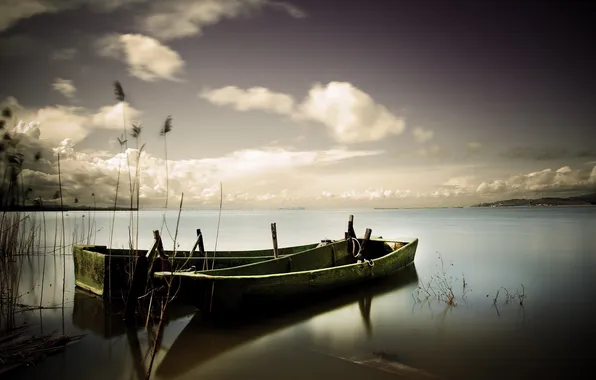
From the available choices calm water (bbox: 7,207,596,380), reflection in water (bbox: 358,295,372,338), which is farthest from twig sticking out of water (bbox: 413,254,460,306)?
reflection in water (bbox: 358,295,372,338)

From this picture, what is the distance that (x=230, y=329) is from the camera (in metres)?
7.27

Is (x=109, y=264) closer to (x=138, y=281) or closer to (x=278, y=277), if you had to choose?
(x=138, y=281)

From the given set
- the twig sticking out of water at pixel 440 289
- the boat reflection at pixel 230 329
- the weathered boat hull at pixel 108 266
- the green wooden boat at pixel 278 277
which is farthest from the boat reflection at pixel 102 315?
the twig sticking out of water at pixel 440 289

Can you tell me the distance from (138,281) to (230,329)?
2.15 meters

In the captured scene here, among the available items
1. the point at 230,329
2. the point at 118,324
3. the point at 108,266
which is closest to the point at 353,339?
the point at 230,329

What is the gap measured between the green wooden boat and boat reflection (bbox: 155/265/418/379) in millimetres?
454

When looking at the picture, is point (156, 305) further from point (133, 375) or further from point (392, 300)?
point (392, 300)

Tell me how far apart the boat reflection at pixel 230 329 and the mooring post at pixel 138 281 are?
4.17 feet

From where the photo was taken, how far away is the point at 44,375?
5.51 m

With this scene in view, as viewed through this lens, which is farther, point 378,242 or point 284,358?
point 378,242

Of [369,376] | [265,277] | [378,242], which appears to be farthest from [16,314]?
[378,242]

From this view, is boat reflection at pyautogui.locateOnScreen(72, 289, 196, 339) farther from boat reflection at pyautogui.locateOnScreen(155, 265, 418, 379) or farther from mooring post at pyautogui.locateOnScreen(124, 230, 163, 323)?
boat reflection at pyautogui.locateOnScreen(155, 265, 418, 379)

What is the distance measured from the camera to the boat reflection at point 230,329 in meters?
6.11

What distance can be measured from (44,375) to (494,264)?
17568 millimetres
